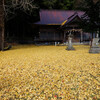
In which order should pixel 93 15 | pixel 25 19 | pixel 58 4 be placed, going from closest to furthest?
pixel 93 15 < pixel 25 19 < pixel 58 4

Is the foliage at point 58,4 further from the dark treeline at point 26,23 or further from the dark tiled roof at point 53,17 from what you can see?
the dark tiled roof at point 53,17

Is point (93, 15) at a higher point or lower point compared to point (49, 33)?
higher

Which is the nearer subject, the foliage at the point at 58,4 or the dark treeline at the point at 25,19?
the dark treeline at the point at 25,19

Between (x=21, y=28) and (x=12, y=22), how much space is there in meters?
2.59

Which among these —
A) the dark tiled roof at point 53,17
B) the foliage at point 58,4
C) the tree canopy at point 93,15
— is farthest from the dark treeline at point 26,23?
the tree canopy at point 93,15

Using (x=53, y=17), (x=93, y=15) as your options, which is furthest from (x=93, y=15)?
(x=53, y=17)

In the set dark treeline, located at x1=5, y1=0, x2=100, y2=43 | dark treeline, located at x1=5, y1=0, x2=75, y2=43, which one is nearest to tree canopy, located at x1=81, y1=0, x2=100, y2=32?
dark treeline, located at x1=5, y1=0, x2=100, y2=43

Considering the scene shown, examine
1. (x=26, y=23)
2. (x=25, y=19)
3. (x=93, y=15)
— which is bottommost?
(x=93, y=15)

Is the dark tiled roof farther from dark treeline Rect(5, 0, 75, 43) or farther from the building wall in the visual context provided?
dark treeline Rect(5, 0, 75, 43)

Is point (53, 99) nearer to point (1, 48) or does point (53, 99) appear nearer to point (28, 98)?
point (28, 98)

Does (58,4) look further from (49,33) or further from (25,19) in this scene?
(49,33)

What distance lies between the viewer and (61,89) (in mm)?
2238

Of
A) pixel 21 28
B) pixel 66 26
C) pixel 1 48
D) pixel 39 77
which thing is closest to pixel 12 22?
pixel 21 28

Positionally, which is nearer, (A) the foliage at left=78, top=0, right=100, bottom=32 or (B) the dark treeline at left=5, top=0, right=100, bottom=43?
(A) the foliage at left=78, top=0, right=100, bottom=32
